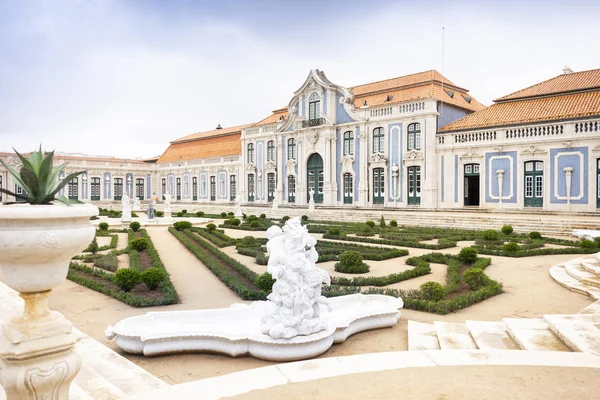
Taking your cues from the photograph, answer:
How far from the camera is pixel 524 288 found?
373 inches

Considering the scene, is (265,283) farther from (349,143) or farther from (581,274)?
(349,143)

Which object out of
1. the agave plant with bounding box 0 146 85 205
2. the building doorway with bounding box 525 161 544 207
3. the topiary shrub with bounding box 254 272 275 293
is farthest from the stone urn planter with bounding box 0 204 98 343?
the building doorway with bounding box 525 161 544 207

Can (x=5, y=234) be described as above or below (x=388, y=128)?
below

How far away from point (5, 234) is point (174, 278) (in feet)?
28.7

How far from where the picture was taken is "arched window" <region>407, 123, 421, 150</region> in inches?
1172

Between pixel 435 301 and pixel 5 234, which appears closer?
pixel 5 234

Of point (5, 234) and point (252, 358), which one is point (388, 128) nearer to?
point (252, 358)

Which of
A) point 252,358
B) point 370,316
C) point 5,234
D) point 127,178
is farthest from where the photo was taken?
point 127,178

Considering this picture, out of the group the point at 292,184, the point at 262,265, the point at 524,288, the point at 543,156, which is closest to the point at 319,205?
the point at 292,184

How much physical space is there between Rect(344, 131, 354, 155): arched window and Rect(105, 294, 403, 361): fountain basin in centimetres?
2766

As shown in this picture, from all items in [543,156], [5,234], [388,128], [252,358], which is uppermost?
[388,128]

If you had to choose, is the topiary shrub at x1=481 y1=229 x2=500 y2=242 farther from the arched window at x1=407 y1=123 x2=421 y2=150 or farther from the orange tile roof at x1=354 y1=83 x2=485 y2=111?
the orange tile roof at x1=354 y1=83 x2=485 y2=111

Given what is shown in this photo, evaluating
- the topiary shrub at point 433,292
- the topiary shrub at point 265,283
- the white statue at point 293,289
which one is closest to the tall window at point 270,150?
the topiary shrub at point 265,283

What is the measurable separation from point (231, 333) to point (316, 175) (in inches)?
1217
